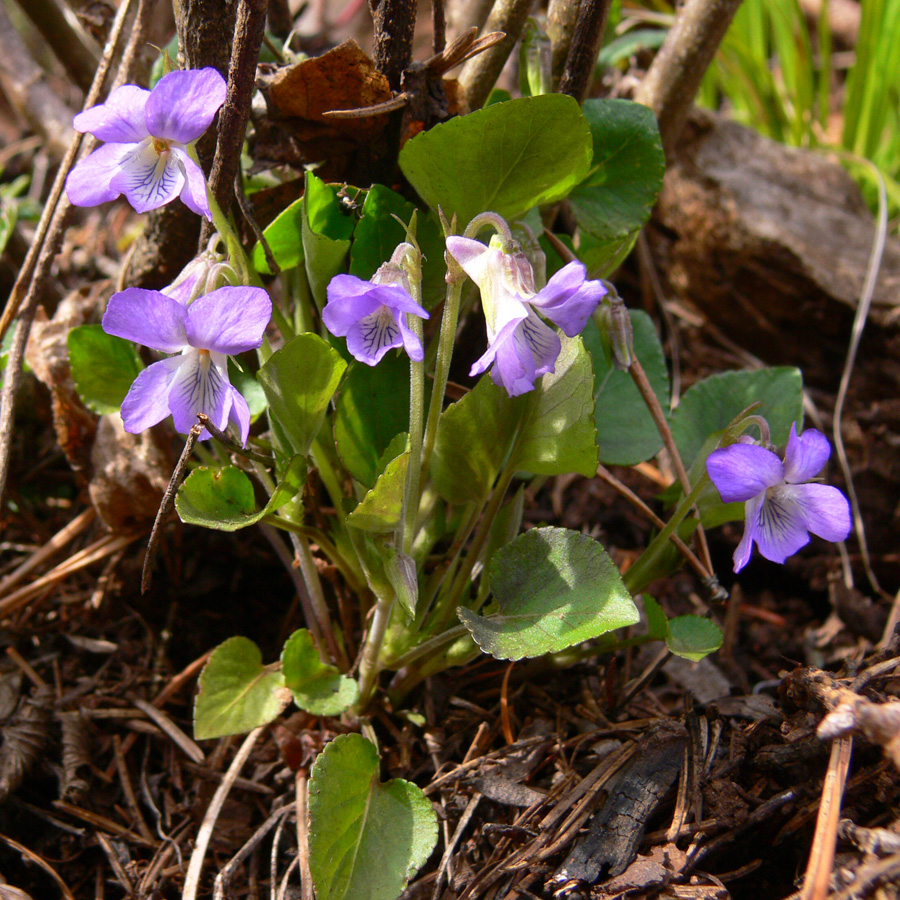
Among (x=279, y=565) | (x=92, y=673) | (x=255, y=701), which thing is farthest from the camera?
(x=279, y=565)

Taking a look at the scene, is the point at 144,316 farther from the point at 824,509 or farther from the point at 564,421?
the point at 824,509

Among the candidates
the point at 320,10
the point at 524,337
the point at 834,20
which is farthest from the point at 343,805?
the point at 834,20

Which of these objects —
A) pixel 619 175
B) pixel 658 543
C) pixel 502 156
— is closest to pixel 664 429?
pixel 658 543

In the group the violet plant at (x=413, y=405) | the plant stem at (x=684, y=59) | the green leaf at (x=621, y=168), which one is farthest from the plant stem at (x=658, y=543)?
the plant stem at (x=684, y=59)

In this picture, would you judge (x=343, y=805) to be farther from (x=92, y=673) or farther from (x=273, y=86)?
(x=273, y=86)

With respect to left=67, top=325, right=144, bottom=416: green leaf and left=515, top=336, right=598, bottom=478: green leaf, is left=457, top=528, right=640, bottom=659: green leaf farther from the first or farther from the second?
left=67, top=325, right=144, bottom=416: green leaf

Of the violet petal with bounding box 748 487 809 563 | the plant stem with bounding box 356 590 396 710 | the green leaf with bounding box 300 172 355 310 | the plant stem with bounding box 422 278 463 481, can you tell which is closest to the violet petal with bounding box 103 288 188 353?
the green leaf with bounding box 300 172 355 310
